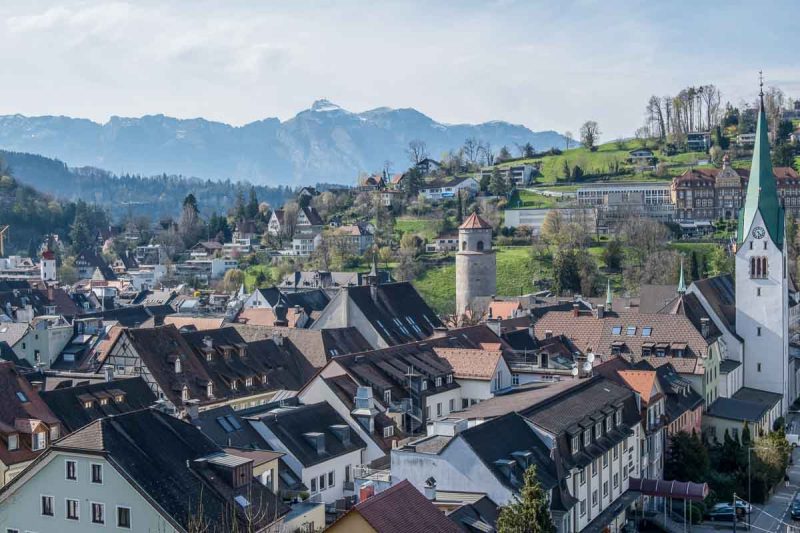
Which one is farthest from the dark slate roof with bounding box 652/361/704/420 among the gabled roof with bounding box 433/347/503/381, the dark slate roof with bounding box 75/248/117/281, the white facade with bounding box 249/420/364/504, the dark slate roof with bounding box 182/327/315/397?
the dark slate roof with bounding box 75/248/117/281

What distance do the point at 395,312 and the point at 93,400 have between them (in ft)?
94.6

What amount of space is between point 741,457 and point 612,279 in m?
67.4

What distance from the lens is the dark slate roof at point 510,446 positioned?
1336 inches

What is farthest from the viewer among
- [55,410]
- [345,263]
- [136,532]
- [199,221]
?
[199,221]

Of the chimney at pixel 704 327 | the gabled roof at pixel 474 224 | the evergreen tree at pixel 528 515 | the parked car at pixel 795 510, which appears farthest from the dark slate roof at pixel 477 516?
the gabled roof at pixel 474 224

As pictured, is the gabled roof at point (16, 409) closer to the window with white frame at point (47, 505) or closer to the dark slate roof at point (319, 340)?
the window with white frame at point (47, 505)

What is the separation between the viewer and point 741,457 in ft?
170

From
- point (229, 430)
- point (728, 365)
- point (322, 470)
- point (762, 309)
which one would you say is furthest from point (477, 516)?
point (762, 309)

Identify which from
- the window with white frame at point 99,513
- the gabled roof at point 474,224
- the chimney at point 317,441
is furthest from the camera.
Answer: the gabled roof at point 474,224

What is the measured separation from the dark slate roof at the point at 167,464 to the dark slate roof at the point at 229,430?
6.29 metres

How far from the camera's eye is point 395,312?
7081 centimetres

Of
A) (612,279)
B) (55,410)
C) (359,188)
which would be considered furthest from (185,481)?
(359,188)

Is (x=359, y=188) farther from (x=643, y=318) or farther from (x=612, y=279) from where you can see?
(x=643, y=318)

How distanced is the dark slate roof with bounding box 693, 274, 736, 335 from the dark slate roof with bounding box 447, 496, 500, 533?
131ft
